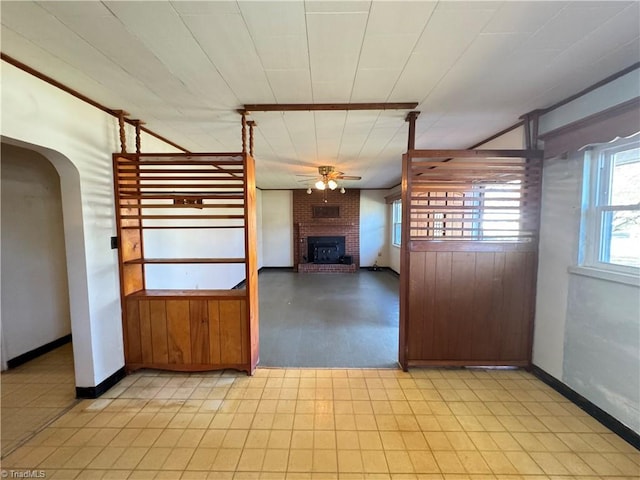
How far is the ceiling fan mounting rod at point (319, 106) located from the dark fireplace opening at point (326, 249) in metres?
5.69

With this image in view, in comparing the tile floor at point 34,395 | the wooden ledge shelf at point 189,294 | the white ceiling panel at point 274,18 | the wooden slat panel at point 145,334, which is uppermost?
the white ceiling panel at point 274,18

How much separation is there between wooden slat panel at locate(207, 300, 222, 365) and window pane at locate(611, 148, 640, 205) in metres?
3.18

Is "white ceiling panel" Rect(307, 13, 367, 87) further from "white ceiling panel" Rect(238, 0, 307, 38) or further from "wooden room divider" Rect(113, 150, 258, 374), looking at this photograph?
"wooden room divider" Rect(113, 150, 258, 374)

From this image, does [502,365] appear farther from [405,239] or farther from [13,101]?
[13,101]

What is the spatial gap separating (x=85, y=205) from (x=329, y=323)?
114 inches

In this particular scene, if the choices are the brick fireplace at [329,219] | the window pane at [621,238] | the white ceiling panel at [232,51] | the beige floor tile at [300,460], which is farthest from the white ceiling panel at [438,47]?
the brick fireplace at [329,219]

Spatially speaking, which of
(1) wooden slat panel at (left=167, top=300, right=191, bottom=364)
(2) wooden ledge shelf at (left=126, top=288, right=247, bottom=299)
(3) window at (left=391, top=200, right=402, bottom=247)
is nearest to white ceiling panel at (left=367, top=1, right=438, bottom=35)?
(2) wooden ledge shelf at (left=126, top=288, right=247, bottom=299)

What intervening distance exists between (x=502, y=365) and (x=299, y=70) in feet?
9.85

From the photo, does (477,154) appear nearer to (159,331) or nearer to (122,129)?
(122,129)

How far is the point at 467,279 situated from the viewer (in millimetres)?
2492

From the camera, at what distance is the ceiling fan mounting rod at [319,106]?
7.15 feet

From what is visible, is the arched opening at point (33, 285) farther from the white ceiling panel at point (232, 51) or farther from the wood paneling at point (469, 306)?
the wood paneling at point (469, 306)

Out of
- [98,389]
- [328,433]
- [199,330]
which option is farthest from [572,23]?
[98,389]

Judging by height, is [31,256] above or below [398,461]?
above
